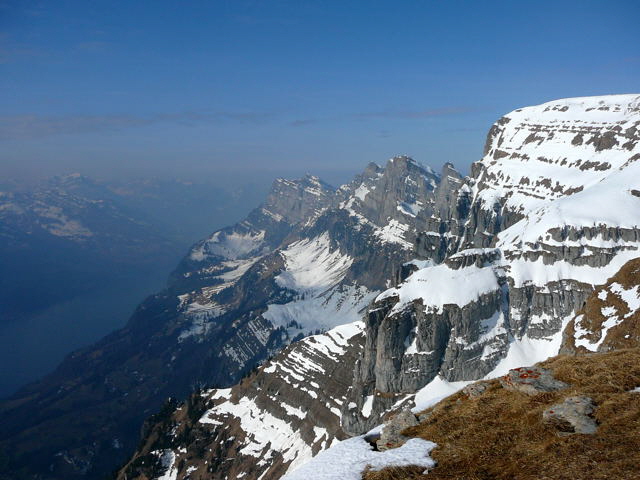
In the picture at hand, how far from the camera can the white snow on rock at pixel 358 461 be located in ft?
84.2

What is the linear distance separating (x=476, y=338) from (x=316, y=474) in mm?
155739

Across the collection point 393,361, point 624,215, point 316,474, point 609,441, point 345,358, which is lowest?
point 345,358

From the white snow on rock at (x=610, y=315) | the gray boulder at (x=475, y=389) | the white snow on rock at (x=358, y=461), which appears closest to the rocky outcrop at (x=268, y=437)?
the white snow on rock at (x=610, y=315)

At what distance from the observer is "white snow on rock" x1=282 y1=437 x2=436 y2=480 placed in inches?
1010

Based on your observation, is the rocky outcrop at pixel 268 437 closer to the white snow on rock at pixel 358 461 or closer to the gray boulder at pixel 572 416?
the white snow on rock at pixel 358 461

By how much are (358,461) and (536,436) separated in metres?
10.5

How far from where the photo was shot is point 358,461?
27.2 m

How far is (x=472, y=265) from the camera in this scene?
611ft

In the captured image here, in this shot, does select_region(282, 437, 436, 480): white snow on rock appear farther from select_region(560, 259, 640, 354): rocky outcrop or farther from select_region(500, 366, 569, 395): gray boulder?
select_region(560, 259, 640, 354): rocky outcrop

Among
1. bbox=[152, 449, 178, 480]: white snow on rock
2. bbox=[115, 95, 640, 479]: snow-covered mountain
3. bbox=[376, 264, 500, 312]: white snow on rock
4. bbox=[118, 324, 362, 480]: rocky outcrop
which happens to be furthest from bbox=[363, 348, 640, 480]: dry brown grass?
bbox=[152, 449, 178, 480]: white snow on rock

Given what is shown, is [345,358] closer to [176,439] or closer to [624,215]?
[176,439]

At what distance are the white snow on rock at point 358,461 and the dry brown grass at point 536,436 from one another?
25.5 inches

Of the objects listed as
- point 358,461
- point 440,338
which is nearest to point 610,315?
point 440,338

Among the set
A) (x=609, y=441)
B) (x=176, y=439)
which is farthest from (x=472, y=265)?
(x=609, y=441)
